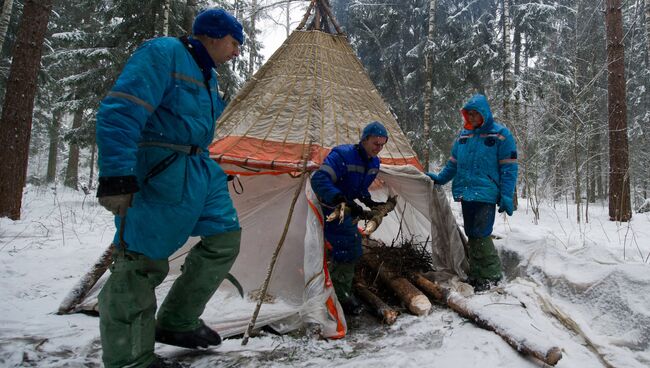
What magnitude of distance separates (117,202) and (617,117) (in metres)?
7.50

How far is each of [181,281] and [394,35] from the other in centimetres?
1366

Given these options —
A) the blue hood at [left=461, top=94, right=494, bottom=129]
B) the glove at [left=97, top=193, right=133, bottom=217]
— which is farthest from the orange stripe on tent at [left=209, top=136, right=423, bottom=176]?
the glove at [left=97, top=193, right=133, bottom=217]

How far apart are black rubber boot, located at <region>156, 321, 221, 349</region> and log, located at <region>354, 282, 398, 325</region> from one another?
3.96ft

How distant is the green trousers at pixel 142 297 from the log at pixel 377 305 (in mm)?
1345

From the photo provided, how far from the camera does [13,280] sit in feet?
10.1

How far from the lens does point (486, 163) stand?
10.6 ft

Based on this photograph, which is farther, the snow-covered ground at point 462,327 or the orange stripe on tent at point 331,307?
the orange stripe on tent at point 331,307

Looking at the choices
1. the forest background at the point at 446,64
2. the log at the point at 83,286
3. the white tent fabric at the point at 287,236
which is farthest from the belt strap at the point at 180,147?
the forest background at the point at 446,64

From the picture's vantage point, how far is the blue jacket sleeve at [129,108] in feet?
4.89

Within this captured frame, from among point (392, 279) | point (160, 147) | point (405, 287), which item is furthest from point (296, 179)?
point (160, 147)

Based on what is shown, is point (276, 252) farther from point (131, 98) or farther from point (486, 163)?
point (486, 163)

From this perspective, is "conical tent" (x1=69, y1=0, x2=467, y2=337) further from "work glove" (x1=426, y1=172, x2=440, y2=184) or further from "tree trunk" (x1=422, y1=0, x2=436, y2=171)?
"tree trunk" (x1=422, y1=0, x2=436, y2=171)

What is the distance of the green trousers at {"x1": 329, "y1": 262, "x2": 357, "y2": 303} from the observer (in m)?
2.98

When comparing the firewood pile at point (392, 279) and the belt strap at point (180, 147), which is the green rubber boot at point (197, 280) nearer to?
the belt strap at point (180, 147)
